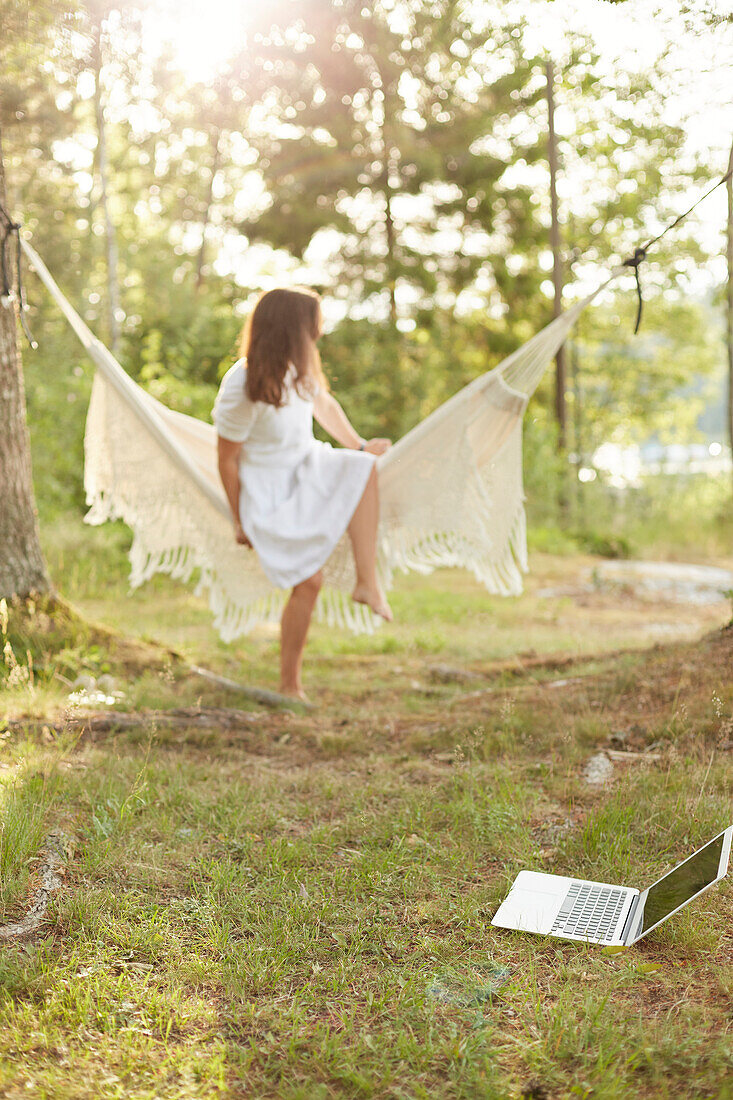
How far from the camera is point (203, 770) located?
2055 mm

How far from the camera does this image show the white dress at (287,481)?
2588 mm

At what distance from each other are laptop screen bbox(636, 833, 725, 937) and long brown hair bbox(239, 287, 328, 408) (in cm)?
164

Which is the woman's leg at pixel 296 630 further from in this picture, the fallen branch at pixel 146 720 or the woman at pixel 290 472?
the fallen branch at pixel 146 720

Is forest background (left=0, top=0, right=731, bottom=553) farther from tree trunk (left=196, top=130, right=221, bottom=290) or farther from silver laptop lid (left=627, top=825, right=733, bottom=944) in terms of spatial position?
silver laptop lid (left=627, top=825, right=733, bottom=944)

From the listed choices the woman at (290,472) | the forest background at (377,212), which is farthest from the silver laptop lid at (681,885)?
the forest background at (377,212)

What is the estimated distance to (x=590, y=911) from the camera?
4.71ft

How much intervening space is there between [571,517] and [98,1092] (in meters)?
6.44

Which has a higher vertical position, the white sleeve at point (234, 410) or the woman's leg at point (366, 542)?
the white sleeve at point (234, 410)

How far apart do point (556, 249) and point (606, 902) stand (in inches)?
255

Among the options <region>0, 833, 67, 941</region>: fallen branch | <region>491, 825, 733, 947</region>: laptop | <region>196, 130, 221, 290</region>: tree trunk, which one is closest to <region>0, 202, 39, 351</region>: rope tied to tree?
<region>0, 833, 67, 941</region>: fallen branch

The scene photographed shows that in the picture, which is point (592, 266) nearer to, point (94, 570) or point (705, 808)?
point (94, 570)

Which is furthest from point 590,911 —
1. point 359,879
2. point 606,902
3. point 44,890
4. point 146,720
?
point 146,720

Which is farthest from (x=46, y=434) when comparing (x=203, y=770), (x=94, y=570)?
(x=203, y=770)

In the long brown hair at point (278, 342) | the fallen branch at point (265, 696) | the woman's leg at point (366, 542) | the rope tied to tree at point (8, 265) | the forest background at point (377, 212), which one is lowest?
the fallen branch at point (265, 696)
